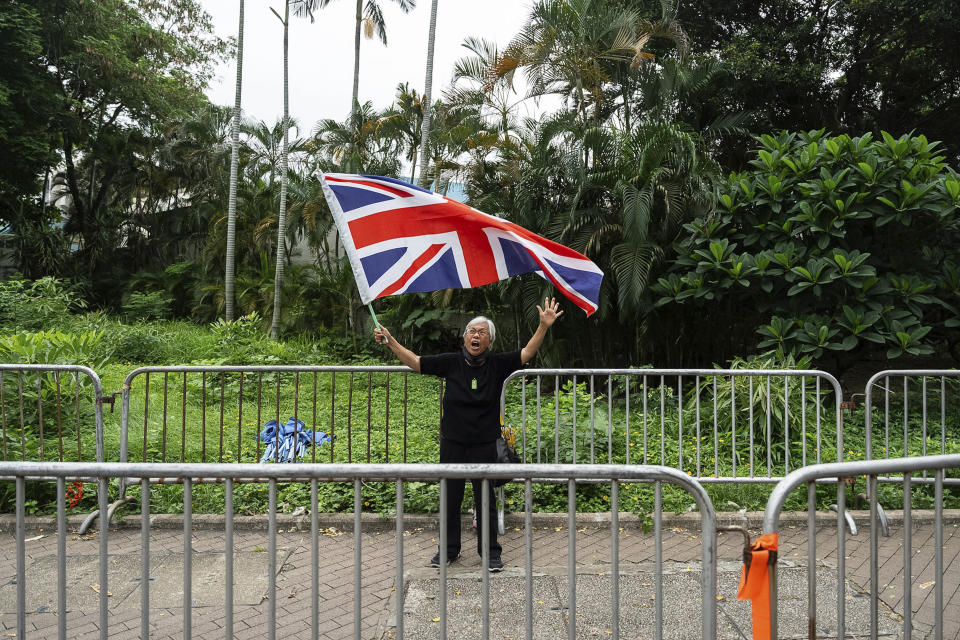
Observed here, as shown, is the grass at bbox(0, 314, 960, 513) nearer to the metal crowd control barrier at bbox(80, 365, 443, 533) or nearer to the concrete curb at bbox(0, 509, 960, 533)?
the metal crowd control barrier at bbox(80, 365, 443, 533)

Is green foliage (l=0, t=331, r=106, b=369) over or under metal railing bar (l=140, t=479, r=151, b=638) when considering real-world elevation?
over

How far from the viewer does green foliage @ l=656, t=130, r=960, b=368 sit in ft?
28.2

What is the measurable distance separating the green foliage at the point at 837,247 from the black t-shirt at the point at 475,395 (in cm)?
534

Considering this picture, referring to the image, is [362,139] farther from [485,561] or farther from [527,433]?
[485,561]

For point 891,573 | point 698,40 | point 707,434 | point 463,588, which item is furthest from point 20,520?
point 698,40

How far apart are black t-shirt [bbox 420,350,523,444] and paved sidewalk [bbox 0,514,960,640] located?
0.93 metres

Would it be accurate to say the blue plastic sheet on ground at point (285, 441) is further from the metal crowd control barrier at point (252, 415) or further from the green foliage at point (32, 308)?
Result: the green foliage at point (32, 308)

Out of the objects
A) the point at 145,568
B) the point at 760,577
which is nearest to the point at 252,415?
the point at 145,568

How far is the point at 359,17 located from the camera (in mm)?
21016

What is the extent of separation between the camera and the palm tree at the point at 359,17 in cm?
1781

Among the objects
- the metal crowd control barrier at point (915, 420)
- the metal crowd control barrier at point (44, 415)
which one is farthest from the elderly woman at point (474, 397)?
the metal crowd control barrier at point (915, 420)

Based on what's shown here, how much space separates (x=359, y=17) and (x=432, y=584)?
20041 millimetres

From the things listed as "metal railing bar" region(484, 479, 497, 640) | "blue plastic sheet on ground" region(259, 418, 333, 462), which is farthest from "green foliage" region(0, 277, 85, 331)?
"metal railing bar" region(484, 479, 497, 640)

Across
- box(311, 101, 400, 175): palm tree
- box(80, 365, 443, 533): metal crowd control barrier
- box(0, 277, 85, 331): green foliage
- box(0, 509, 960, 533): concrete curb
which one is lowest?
box(0, 509, 960, 533): concrete curb
